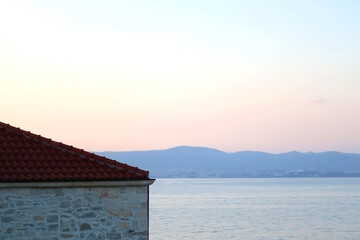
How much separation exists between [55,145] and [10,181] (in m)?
1.50

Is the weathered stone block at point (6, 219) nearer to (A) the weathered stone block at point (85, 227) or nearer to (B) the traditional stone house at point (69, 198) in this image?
(B) the traditional stone house at point (69, 198)

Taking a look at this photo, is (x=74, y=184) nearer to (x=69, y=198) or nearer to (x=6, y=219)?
(x=69, y=198)

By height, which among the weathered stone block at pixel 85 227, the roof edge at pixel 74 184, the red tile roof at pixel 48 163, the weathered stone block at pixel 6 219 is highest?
the red tile roof at pixel 48 163

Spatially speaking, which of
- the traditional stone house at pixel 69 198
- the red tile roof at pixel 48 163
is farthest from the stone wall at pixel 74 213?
the red tile roof at pixel 48 163

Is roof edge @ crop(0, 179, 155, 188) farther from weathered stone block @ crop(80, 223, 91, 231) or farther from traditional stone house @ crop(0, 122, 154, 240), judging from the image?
weathered stone block @ crop(80, 223, 91, 231)

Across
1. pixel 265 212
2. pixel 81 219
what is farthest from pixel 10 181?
pixel 265 212

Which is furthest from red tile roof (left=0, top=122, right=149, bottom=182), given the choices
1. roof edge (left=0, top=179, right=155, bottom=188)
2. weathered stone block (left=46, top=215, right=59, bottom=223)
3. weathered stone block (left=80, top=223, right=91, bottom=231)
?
weathered stone block (left=80, top=223, right=91, bottom=231)

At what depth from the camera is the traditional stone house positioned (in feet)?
46.6

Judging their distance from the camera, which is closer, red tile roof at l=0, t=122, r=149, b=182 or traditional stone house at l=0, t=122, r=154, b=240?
traditional stone house at l=0, t=122, r=154, b=240

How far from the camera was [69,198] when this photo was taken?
47.2 feet

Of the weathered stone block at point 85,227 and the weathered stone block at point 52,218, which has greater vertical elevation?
the weathered stone block at point 52,218

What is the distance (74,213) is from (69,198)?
313 mm

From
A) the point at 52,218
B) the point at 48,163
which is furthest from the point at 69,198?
the point at 48,163

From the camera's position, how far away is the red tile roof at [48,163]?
14547 millimetres
